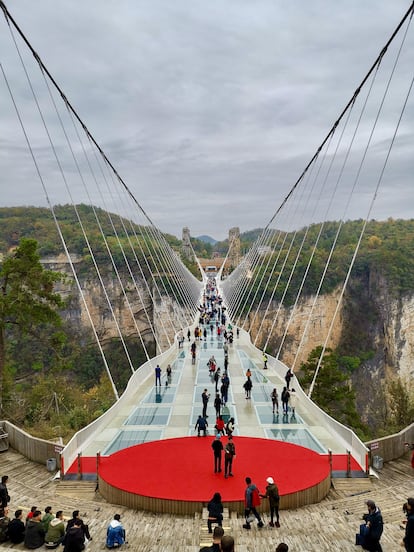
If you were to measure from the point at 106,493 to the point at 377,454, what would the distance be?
5.49 metres

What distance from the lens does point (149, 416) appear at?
13.4m

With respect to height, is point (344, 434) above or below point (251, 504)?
below

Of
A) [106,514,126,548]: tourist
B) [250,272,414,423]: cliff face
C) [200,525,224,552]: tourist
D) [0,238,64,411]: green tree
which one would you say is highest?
[0,238,64,411]: green tree

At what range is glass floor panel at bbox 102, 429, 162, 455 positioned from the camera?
10913mm

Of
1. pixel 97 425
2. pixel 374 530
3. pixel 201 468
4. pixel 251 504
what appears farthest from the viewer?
pixel 97 425

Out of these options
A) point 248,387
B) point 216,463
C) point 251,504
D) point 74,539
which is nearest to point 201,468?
point 216,463

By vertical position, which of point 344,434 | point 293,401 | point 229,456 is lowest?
point 293,401

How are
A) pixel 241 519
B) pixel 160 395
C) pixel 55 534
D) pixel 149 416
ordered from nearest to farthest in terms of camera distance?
pixel 55 534 → pixel 241 519 → pixel 149 416 → pixel 160 395

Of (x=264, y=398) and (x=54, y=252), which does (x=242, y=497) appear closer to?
(x=264, y=398)

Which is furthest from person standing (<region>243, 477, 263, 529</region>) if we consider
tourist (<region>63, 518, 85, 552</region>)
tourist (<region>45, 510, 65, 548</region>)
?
tourist (<region>45, 510, 65, 548</region>)

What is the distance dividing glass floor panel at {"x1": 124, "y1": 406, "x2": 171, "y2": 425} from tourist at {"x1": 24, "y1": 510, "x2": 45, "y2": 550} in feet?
20.6

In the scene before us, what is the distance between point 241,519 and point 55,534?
9.18ft

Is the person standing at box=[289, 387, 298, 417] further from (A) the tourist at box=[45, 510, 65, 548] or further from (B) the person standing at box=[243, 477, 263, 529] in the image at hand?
(A) the tourist at box=[45, 510, 65, 548]

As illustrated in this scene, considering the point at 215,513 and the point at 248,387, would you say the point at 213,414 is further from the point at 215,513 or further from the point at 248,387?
the point at 215,513
